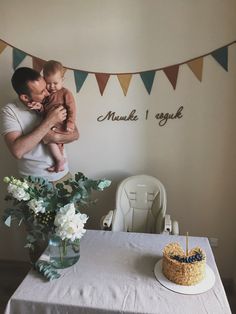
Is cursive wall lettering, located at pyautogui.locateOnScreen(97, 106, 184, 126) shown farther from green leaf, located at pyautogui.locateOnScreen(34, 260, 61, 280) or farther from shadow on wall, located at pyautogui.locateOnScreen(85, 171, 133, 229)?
green leaf, located at pyautogui.locateOnScreen(34, 260, 61, 280)

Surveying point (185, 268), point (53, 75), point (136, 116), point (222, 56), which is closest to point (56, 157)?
point (53, 75)

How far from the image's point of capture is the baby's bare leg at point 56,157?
211 centimetres

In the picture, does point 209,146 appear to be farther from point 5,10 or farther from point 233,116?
point 5,10

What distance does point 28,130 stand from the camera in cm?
206

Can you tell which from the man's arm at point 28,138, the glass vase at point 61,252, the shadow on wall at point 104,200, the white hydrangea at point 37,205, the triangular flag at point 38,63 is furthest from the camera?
the shadow on wall at point 104,200

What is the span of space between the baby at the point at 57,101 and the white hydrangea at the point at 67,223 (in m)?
0.75

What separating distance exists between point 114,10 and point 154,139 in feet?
3.25

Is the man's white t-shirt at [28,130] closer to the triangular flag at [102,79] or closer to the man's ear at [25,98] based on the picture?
the man's ear at [25,98]

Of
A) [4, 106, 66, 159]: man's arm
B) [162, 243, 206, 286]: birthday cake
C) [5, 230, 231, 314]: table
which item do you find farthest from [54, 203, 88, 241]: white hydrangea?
[4, 106, 66, 159]: man's arm

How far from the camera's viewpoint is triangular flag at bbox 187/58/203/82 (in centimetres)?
216

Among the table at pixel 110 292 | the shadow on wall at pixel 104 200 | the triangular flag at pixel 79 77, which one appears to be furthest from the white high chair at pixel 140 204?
the triangular flag at pixel 79 77

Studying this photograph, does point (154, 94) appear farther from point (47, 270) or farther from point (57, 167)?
point (47, 270)

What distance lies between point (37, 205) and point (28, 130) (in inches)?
30.6

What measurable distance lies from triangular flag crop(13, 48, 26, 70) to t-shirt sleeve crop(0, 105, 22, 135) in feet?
1.57
